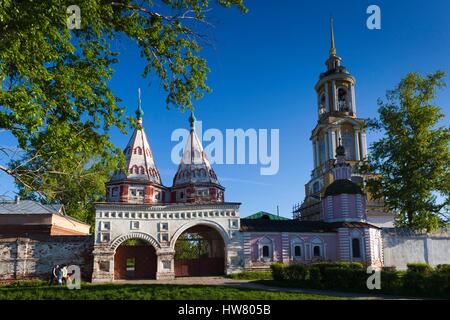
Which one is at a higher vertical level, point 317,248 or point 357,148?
point 357,148

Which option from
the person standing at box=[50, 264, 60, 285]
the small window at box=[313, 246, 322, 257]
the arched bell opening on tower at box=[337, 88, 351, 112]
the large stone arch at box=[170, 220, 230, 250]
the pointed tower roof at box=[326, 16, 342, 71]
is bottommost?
the person standing at box=[50, 264, 60, 285]

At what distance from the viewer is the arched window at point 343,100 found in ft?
155

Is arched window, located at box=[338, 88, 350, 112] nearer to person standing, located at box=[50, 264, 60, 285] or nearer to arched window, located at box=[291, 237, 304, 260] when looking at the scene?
arched window, located at box=[291, 237, 304, 260]

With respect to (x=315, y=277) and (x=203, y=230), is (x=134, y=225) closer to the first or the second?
(x=203, y=230)

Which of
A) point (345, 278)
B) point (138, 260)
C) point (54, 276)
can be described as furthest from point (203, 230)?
point (345, 278)

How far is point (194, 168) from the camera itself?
109 ft

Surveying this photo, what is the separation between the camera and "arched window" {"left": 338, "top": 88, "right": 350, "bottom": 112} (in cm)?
4711

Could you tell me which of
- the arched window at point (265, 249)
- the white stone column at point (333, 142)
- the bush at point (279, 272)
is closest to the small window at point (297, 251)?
the arched window at point (265, 249)

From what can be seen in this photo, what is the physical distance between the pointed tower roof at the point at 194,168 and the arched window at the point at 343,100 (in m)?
20.6

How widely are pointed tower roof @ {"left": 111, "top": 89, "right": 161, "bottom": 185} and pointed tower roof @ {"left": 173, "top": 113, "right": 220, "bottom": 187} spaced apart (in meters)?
1.97

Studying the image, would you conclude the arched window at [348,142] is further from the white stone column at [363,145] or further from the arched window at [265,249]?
the arched window at [265,249]

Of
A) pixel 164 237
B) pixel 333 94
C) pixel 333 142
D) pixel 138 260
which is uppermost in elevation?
pixel 333 94

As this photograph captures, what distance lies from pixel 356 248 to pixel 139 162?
57.1 feet

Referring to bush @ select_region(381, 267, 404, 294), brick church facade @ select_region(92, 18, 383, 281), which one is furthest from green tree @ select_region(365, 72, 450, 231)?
bush @ select_region(381, 267, 404, 294)
